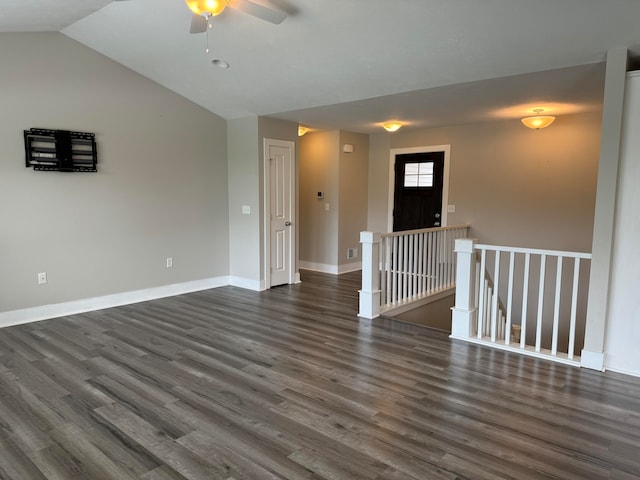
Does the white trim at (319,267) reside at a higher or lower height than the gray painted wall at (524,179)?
lower

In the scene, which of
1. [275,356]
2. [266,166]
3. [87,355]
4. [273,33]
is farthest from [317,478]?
[266,166]

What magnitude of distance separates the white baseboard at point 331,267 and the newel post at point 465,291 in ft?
11.1

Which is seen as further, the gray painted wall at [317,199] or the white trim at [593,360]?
the gray painted wall at [317,199]

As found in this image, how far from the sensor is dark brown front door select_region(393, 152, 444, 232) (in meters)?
6.99

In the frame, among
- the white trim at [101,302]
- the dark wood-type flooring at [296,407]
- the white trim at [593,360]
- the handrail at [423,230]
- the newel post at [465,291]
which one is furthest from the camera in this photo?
the handrail at [423,230]

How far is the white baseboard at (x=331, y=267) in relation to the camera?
24.3 ft

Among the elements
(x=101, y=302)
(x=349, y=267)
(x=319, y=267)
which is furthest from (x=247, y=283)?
(x=349, y=267)

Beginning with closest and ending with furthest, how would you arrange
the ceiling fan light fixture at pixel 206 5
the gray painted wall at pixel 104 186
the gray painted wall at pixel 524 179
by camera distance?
the ceiling fan light fixture at pixel 206 5, the gray painted wall at pixel 104 186, the gray painted wall at pixel 524 179

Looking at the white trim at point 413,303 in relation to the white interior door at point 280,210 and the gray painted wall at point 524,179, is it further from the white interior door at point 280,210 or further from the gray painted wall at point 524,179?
the white interior door at point 280,210

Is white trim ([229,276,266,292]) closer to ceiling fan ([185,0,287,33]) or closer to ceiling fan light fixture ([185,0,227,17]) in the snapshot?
ceiling fan ([185,0,287,33])

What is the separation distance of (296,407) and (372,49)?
3.03 meters

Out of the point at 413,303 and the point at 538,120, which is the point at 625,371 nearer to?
the point at 413,303

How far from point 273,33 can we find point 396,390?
3204 millimetres

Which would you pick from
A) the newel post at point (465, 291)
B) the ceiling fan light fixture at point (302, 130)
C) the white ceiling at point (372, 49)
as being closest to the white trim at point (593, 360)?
the newel post at point (465, 291)
